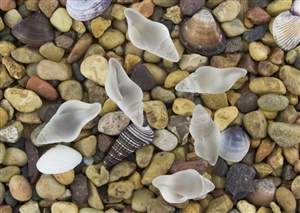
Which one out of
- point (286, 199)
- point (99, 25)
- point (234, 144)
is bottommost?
point (286, 199)

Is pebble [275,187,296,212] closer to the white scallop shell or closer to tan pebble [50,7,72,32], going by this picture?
the white scallop shell

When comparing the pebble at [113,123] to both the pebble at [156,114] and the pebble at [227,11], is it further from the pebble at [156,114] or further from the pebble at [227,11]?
the pebble at [227,11]

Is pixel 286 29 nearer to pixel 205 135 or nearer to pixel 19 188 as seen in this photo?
pixel 205 135

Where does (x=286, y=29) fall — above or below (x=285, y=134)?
above

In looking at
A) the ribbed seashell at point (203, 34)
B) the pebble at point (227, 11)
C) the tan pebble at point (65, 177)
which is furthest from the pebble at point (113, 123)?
the pebble at point (227, 11)

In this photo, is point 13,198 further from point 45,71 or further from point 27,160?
point 45,71

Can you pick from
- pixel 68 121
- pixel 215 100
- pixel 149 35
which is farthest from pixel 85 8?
pixel 215 100
